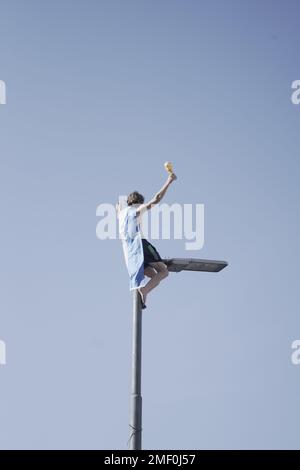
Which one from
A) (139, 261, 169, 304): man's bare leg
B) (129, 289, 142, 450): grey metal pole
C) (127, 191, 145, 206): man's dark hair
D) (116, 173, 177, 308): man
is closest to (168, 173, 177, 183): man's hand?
(116, 173, 177, 308): man

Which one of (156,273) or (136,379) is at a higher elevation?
(156,273)

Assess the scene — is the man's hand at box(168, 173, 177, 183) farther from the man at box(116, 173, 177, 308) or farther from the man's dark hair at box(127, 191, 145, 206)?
the man's dark hair at box(127, 191, 145, 206)

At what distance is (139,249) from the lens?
7.98 meters

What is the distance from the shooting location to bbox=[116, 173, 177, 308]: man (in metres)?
7.74

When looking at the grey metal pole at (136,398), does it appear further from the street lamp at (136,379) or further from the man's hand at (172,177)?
the man's hand at (172,177)

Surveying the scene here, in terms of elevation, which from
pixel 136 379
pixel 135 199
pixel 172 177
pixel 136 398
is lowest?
pixel 136 398

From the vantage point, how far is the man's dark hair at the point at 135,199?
836 centimetres

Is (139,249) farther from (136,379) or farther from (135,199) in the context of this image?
(136,379)

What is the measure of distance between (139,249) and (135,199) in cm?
73

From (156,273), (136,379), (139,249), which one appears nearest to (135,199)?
(139,249)

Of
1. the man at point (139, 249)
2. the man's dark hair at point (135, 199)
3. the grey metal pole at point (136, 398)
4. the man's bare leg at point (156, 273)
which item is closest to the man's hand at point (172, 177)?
the man at point (139, 249)

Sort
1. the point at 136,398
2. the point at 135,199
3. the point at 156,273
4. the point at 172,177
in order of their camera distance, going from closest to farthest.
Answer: the point at 136,398
the point at 172,177
the point at 156,273
the point at 135,199
